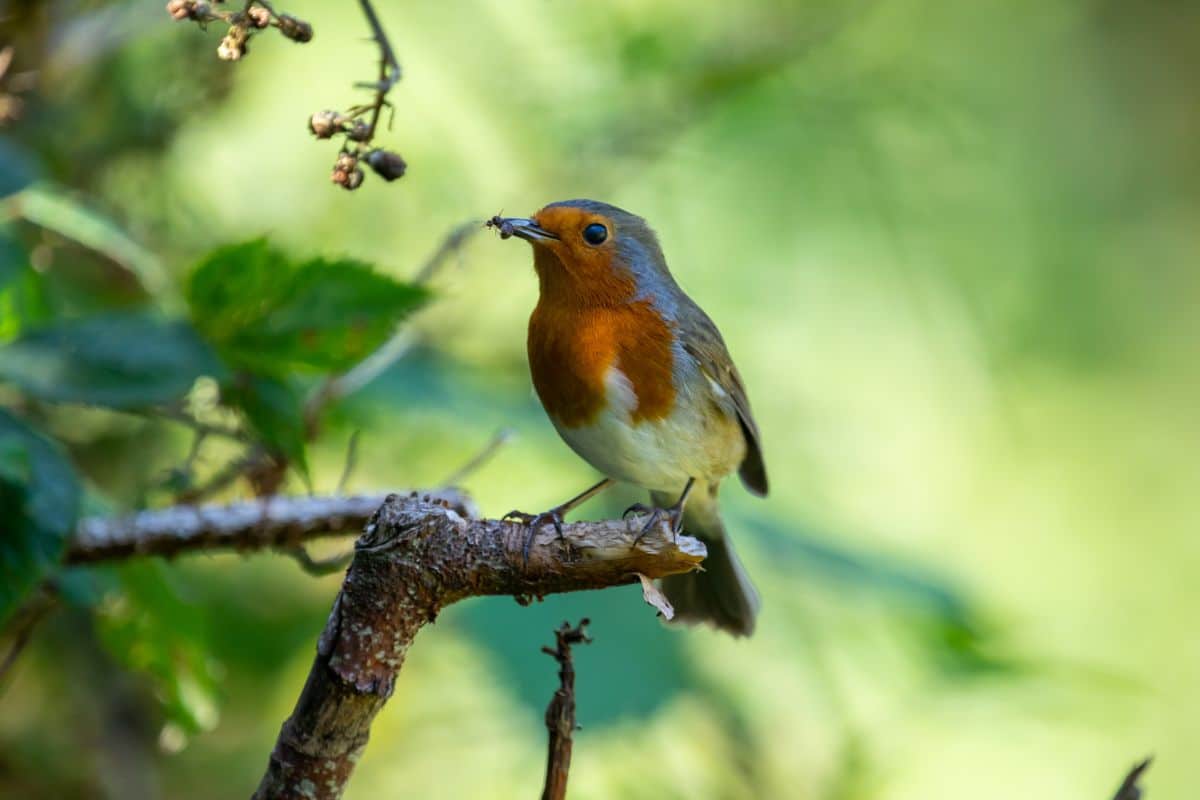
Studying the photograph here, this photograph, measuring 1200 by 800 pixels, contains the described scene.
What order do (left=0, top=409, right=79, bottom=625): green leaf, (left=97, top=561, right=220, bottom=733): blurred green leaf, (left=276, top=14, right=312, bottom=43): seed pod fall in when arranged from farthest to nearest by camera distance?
1. (left=97, top=561, right=220, bottom=733): blurred green leaf
2. (left=0, top=409, right=79, bottom=625): green leaf
3. (left=276, top=14, right=312, bottom=43): seed pod

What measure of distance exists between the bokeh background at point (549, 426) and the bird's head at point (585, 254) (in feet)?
0.85

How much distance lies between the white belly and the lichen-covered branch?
0.31 m

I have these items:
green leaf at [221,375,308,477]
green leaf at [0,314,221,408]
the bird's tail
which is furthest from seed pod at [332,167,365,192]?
the bird's tail

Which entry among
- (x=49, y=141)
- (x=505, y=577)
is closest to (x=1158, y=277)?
(x=49, y=141)

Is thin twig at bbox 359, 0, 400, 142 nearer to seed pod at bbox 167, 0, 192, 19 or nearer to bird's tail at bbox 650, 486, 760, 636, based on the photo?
seed pod at bbox 167, 0, 192, 19

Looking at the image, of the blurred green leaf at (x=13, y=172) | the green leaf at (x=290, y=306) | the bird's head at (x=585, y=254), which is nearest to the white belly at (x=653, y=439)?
the bird's head at (x=585, y=254)

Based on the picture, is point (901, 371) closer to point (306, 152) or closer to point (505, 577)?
point (306, 152)

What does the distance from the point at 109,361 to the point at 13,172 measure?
0.39 m

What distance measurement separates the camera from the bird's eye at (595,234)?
9.72 ft

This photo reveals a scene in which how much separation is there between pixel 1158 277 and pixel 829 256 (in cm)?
302

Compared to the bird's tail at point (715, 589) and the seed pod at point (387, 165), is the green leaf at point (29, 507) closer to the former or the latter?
the seed pod at point (387, 165)

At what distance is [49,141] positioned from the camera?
158 inches

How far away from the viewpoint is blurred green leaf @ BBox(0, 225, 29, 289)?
7.94 ft

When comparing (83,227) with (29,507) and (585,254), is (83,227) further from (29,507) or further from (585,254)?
(585,254)
